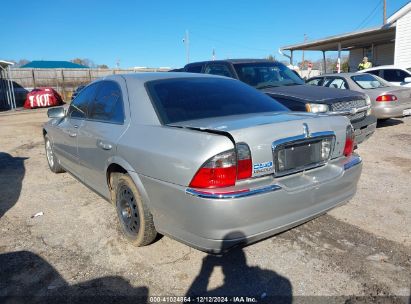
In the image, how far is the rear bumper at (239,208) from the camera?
2.45 meters

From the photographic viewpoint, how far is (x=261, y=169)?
2.59 m

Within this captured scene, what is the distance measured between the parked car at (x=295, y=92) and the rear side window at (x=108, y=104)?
3416 millimetres

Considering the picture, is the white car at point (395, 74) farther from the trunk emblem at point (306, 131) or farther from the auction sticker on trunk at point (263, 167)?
the auction sticker on trunk at point (263, 167)

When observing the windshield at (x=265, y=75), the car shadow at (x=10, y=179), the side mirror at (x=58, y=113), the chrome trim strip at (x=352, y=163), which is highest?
the windshield at (x=265, y=75)

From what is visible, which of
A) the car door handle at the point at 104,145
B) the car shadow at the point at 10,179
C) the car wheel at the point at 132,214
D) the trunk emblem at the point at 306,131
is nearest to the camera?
the trunk emblem at the point at 306,131

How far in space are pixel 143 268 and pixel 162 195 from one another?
732 mm

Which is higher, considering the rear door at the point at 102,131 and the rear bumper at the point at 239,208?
the rear door at the point at 102,131

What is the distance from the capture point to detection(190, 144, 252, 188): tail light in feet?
8.09

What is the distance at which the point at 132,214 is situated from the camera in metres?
3.31

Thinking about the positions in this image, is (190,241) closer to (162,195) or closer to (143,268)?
(162,195)

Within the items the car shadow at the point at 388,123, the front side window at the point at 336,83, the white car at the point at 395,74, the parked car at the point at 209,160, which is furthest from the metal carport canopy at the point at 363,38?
the parked car at the point at 209,160

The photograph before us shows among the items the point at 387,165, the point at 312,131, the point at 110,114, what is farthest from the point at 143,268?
the point at 387,165

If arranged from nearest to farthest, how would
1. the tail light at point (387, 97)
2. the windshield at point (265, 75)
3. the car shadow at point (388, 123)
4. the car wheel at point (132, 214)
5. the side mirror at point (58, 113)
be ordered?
the car wheel at point (132, 214) < the side mirror at point (58, 113) < the windshield at point (265, 75) < the tail light at point (387, 97) < the car shadow at point (388, 123)

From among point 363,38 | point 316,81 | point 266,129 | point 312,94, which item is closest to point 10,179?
point 266,129
